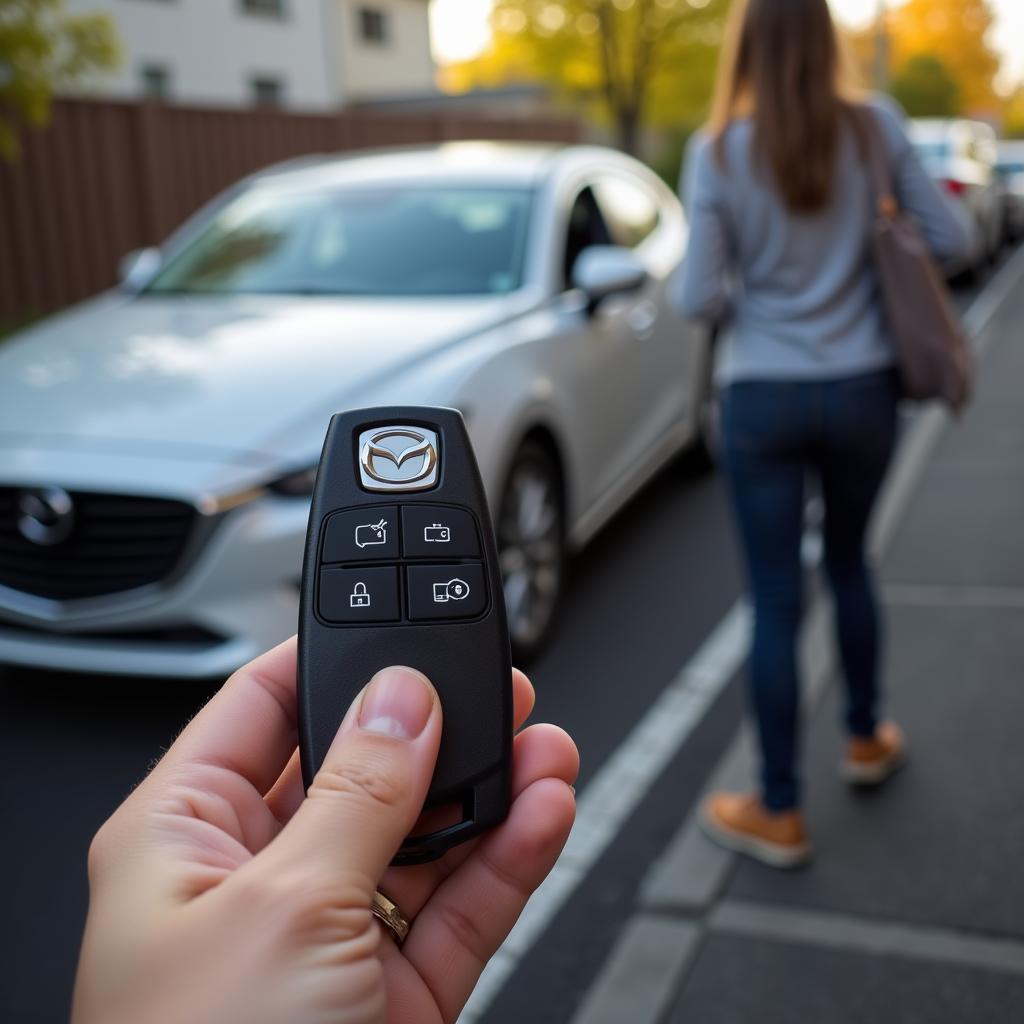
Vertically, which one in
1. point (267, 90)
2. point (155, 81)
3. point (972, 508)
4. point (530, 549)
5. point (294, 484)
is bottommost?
point (972, 508)

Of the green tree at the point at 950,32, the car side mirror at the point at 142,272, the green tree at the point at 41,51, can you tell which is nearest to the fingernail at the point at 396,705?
the car side mirror at the point at 142,272

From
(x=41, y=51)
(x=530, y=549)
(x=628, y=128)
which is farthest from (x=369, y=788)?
(x=628, y=128)

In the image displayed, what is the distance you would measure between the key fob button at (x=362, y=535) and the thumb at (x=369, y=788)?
11 cm

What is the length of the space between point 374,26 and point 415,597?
3438 centimetres

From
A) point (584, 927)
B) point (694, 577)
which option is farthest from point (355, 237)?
point (584, 927)

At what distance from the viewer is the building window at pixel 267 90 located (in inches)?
1002

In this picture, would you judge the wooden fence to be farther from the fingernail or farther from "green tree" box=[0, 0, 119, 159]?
the fingernail

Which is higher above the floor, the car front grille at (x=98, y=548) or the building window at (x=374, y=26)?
the building window at (x=374, y=26)

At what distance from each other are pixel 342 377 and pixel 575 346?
1078mm

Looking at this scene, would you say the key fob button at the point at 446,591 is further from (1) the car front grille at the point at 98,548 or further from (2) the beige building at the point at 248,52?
(2) the beige building at the point at 248,52

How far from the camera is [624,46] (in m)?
30.1

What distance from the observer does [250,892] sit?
34.1 inches

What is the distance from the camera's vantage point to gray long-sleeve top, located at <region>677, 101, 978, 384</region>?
9.02 ft

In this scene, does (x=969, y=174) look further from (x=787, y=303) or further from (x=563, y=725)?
(x=787, y=303)
